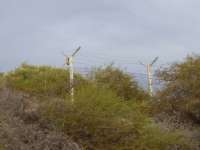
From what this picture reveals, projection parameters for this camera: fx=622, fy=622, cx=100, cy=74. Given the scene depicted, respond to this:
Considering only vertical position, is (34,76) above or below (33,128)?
above

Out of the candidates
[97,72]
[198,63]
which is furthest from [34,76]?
[198,63]

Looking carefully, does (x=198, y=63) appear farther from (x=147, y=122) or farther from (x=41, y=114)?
(x=41, y=114)

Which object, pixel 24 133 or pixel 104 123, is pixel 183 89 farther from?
pixel 24 133

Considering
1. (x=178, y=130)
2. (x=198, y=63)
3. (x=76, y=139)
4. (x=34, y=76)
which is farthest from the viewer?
(x=34, y=76)

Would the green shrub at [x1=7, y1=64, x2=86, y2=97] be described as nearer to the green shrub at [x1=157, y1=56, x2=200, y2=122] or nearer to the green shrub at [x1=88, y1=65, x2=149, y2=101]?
the green shrub at [x1=88, y1=65, x2=149, y2=101]

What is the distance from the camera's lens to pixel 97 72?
1448 inches

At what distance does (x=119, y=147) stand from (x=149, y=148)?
1111 mm

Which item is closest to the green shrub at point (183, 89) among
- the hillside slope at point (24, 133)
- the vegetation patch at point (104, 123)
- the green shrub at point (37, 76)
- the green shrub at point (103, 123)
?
the green shrub at point (37, 76)

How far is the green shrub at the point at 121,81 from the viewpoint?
35.7 meters

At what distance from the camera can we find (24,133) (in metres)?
17.2

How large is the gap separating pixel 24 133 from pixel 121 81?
2046cm

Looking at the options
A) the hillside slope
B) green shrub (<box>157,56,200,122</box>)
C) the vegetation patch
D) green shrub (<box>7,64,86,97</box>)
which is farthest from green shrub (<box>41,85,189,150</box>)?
green shrub (<box>7,64,86,97</box>)

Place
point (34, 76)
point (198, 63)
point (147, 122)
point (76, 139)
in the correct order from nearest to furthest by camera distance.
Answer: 1. point (76, 139)
2. point (147, 122)
3. point (198, 63)
4. point (34, 76)

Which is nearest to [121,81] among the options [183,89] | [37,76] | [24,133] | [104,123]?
[37,76]
